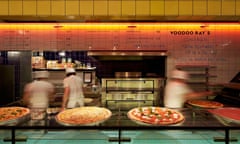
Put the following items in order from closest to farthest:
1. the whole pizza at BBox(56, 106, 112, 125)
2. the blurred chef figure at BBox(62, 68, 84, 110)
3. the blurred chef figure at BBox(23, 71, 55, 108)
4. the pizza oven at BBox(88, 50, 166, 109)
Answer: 1. the whole pizza at BBox(56, 106, 112, 125)
2. the blurred chef figure at BBox(23, 71, 55, 108)
3. the blurred chef figure at BBox(62, 68, 84, 110)
4. the pizza oven at BBox(88, 50, 166, 109)

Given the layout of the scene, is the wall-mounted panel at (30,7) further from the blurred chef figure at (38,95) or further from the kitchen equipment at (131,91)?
the kitchen equipment at (131,91)

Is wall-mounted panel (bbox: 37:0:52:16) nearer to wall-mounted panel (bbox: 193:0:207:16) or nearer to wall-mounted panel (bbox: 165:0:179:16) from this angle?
wall-mounted panel (bbox: 165:0:179:16)

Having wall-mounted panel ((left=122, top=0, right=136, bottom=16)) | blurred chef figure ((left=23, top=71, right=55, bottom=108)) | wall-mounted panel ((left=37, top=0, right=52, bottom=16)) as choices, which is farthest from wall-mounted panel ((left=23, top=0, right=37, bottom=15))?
wall-mounted panel ((left=122, top=0, right=136, bottom=16))

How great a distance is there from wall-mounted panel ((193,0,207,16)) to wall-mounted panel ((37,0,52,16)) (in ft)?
7.52

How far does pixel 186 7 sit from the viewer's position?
359 centimetres

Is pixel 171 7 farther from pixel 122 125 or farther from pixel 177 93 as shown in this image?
pixel 122 125

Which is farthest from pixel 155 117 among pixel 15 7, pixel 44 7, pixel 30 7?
pixel 15 7

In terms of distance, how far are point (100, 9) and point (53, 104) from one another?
65.4 inches

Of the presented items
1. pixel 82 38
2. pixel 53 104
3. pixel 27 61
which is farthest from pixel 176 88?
pixel 27 61

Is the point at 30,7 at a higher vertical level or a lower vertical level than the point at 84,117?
higher

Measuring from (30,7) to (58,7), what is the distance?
435 millimetres

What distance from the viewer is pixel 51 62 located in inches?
197

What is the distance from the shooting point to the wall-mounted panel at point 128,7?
3.58 metres

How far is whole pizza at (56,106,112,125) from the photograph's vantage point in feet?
5.13
